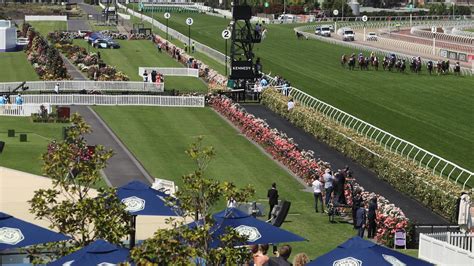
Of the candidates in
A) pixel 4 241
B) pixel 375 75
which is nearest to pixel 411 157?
pixel 4 241

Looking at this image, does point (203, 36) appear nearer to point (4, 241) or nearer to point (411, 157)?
point (411, 157)

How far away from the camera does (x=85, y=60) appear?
8375 centimetres

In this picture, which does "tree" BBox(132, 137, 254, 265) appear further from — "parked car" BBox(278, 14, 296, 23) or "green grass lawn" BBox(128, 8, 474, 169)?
"parked car" BBox(278, 14, 296, 23)

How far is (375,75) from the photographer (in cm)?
8119

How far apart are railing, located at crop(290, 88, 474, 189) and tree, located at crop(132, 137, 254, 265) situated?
16.3m

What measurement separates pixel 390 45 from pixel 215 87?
155 feet

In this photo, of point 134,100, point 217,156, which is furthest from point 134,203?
point 134,100

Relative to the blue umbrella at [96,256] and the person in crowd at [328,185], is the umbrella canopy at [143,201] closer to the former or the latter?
the blue umbrella at [96,256]

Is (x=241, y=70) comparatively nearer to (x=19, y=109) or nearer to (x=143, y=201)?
(x=19, y=109)

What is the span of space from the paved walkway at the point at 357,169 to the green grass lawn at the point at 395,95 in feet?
13.9

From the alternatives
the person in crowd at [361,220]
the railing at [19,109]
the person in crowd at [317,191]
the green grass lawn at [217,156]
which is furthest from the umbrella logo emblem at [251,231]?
the railing at [19,109]

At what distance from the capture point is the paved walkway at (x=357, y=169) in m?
35.2

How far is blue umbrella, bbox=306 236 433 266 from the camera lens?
2042 centimetres

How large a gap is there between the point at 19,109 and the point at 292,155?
18.3 metres
